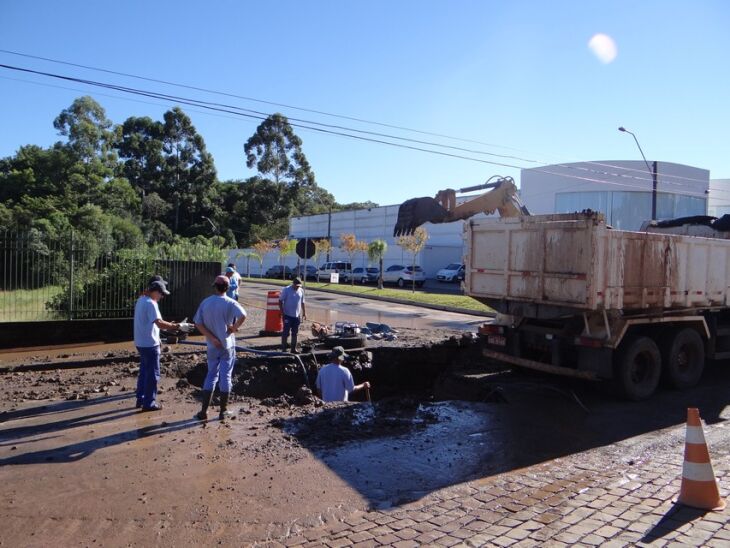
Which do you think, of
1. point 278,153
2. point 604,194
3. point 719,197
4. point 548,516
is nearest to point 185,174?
point 278,153

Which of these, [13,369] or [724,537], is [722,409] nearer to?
[724,537]

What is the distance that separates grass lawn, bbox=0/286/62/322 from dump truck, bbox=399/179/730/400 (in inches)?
349

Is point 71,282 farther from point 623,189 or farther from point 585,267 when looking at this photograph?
point 623,189

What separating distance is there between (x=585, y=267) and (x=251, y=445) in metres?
4.85

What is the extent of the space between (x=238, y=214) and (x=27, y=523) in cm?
6282

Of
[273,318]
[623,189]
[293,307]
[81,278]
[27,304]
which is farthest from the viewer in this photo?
[623,189]

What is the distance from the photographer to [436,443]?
6.16 metres

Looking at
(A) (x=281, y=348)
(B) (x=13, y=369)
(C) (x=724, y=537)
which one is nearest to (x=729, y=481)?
(C) (x=724, y=537)

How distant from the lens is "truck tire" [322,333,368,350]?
11.5 meters

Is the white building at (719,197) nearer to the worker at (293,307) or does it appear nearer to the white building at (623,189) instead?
the white building at (623,189)

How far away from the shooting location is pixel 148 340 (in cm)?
688

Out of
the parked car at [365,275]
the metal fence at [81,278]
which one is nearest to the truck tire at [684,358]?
the metal fence at [81,278]

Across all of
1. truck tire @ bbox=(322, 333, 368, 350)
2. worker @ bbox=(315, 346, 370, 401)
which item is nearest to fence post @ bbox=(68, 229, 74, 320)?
truck tire @ bbox=(322, 333, 368, 350)

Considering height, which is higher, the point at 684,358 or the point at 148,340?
the point at 148,340
